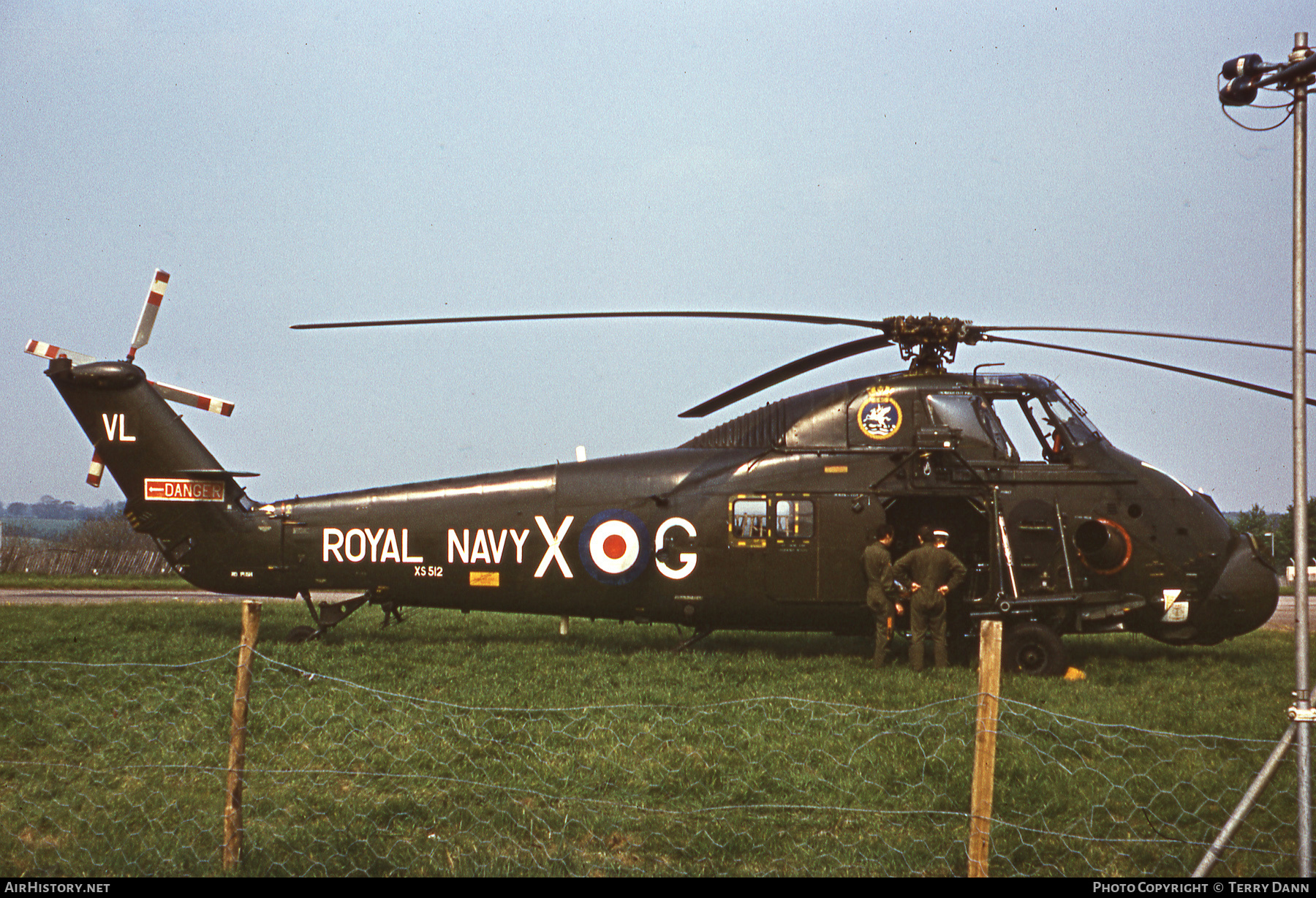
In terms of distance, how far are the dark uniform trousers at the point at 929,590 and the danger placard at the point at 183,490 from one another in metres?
9.22

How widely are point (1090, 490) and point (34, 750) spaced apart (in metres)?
11.4

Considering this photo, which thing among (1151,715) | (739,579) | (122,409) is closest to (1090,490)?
(1151,715)

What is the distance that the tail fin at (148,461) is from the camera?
13680 mm

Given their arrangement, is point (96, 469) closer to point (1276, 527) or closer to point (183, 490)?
point (183, 490)

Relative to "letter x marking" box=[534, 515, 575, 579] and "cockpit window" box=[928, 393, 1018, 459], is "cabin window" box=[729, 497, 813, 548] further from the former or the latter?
"letter x marking" box=[534, 515, 575, 579]

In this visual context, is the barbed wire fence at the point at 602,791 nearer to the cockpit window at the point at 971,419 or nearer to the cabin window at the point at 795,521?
the cabin window at the point at 795,521

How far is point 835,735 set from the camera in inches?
338

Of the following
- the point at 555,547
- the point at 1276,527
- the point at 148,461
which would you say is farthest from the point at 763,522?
the point at 1276,527

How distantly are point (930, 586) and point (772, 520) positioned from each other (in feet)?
6.96

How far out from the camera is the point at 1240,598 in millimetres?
11852

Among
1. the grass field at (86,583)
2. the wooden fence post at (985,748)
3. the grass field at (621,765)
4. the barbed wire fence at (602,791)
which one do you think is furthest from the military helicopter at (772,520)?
the grass field at (86,583)

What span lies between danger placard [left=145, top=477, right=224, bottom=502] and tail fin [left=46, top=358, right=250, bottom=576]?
0.01 metres
